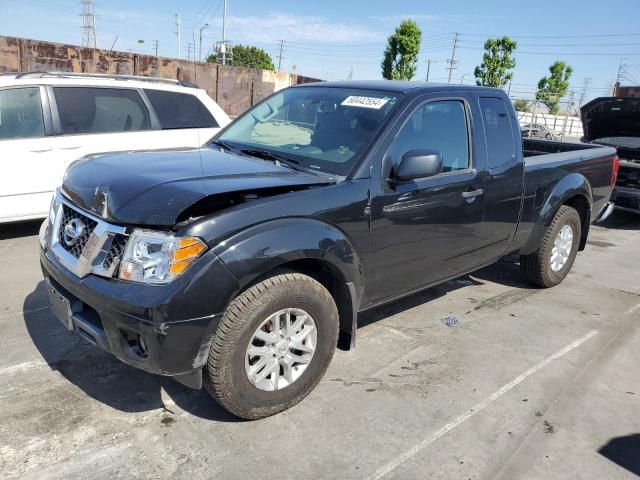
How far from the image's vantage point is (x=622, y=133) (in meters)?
9.05

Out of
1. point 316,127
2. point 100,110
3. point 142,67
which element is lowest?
point 100,110

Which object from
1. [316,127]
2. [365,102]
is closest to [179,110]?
[316,127]

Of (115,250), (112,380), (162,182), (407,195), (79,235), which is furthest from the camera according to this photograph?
(407,195)

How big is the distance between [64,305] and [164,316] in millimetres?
792

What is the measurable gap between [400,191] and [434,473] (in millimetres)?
1649

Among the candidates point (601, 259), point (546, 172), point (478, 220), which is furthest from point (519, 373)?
point (601, 259)

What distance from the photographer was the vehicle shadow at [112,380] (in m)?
3.06

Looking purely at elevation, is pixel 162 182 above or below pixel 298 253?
above

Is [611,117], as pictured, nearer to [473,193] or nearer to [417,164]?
[473,193]

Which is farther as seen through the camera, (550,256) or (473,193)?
(550,256)

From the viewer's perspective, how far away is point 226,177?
290 centimetres

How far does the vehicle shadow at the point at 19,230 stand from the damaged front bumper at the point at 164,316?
4.13 meters

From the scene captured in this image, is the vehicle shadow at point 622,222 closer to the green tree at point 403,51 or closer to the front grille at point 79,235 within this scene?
the front grille at point 79,235

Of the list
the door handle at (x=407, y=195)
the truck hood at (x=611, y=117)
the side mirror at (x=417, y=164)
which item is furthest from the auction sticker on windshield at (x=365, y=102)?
the truck hood at (x=611, y=117)
